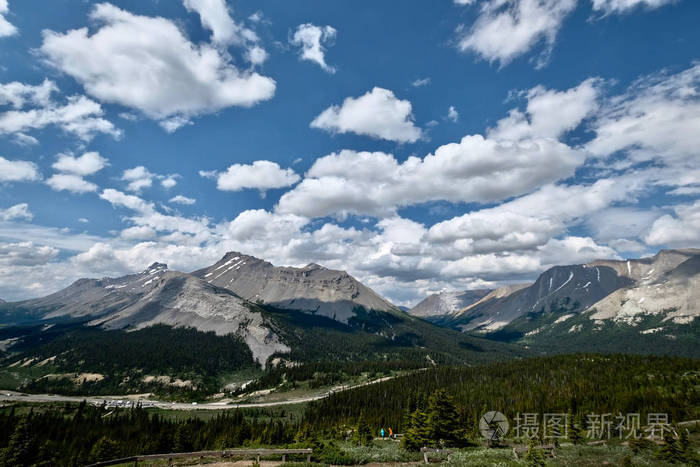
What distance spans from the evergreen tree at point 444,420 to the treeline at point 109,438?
43191 millimetres

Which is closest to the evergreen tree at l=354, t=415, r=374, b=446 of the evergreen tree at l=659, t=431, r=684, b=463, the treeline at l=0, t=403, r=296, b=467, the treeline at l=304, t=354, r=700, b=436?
the treeline at l=0, t=403, r=296, b=467

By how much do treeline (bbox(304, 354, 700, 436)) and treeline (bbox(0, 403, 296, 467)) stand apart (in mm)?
29688

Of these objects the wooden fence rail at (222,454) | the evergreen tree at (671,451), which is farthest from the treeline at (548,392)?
the evergreen tree at (671,451)

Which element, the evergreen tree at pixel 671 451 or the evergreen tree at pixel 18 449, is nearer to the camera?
the evergreen tree at pixel 671 451

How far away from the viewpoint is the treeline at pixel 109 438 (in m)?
68.8

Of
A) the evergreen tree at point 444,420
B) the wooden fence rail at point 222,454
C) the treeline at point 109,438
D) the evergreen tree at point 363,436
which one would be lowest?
the treeline at point 109,438

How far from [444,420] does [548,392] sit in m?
120

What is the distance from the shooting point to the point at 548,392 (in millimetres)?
147500

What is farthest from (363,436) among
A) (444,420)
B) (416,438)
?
(444,420)

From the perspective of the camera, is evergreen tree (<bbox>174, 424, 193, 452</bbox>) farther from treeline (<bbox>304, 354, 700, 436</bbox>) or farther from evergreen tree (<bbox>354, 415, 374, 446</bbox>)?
treeline (<bbox>304, 354, 700, 436</bbox>)

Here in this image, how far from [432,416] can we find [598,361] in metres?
171

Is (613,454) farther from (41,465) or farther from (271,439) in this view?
(41,465)

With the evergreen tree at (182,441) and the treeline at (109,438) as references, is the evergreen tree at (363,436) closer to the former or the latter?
the treeline at (109,438)

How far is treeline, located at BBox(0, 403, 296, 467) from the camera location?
226ft
